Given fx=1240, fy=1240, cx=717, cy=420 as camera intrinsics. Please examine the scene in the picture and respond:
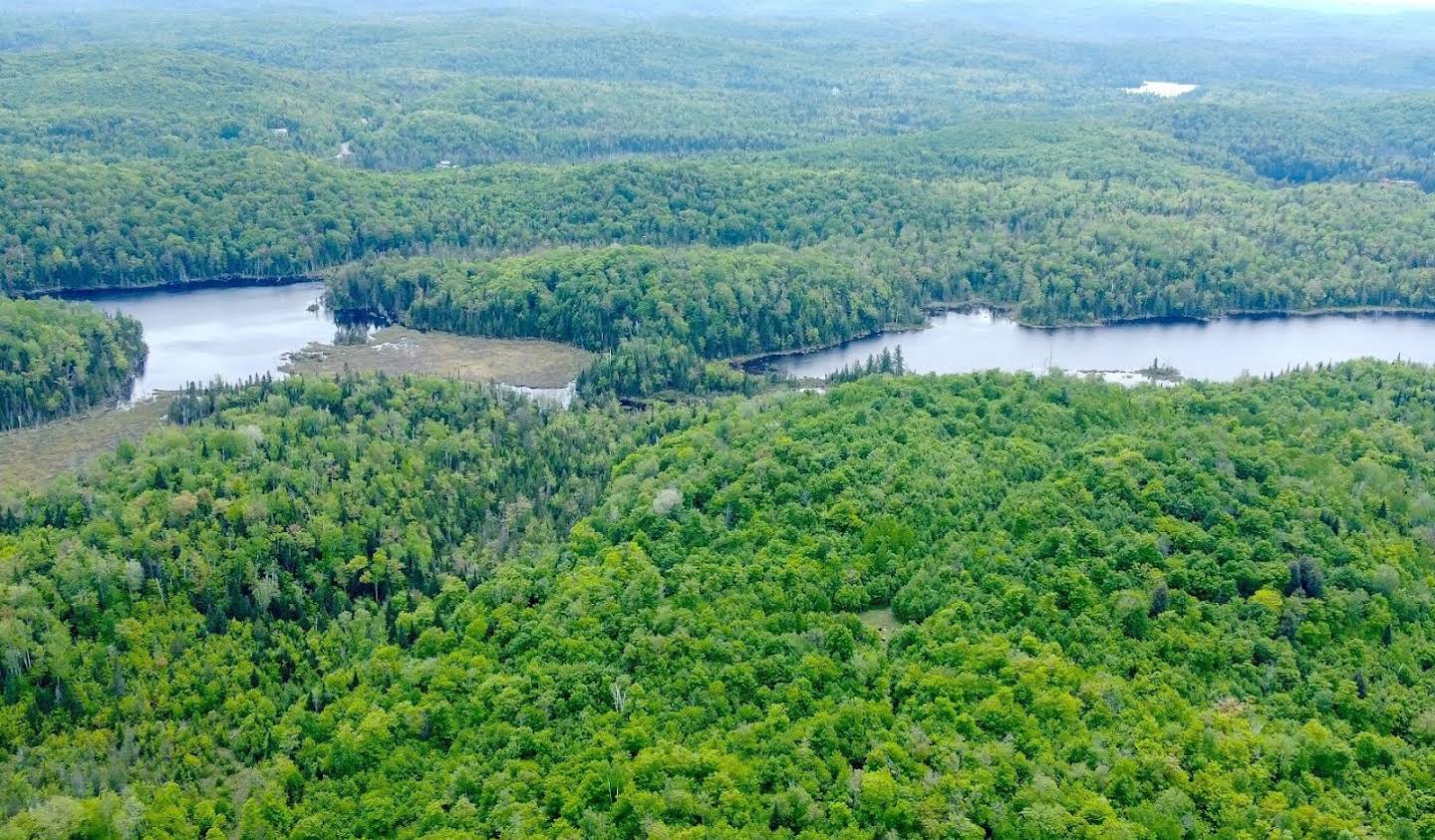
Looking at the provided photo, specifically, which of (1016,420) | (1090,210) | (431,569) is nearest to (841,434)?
(1016,420)

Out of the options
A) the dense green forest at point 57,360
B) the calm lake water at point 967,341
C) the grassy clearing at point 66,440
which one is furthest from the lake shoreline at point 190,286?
the grassy clearing at point 66,440

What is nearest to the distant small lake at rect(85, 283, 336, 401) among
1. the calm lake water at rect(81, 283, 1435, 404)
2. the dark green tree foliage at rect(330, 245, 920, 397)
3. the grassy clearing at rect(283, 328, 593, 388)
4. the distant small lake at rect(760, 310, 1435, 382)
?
the calm lake water at rect(81, 283, 1435, 404)

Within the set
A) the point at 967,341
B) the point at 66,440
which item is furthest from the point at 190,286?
the point at 967,341

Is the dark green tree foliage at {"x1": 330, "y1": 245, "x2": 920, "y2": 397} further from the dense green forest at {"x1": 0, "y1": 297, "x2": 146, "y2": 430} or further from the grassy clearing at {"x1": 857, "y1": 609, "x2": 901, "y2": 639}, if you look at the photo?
the grassy clearing at {"x1": 857, "y1": 609, "x2": 901, "y2": 639}

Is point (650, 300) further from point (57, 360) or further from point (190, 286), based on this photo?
point (190, 286)

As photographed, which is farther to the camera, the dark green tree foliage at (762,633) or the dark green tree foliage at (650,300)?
the dark green tree foliage at (650,300)

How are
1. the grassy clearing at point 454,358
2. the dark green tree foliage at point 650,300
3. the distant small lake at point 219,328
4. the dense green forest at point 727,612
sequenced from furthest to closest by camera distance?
the dark green tree foliage at point 650,300
the distant small lake at point 219,328
the grassy clearing at point 454,358
the dense green forest at point 727,612

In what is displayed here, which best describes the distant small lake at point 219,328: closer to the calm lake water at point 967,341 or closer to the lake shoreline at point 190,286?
the calm lake water at point 967,341
